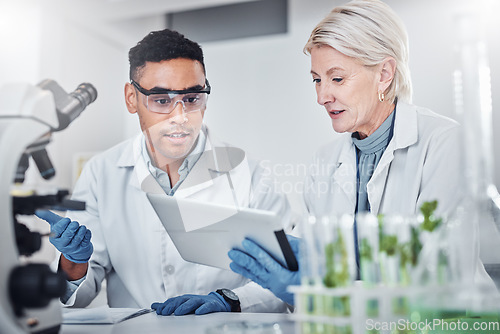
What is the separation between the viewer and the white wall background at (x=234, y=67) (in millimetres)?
2113

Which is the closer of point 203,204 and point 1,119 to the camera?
point 1,119

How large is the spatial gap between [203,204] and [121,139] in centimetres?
109

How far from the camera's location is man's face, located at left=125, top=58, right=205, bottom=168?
2162mm

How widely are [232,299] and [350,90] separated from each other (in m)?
0.98

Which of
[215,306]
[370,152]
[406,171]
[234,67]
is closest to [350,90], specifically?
[370,152]

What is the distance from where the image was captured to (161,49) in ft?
7.49

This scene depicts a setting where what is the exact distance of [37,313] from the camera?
1.15m

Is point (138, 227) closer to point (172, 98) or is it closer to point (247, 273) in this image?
point (172, 98)

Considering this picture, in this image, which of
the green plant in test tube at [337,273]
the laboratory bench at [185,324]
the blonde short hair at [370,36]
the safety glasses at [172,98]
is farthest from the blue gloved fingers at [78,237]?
the blonde short hair at [370,36]

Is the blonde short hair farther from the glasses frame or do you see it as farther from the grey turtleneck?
the glasses frame

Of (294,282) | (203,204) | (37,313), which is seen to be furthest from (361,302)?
(37,313)

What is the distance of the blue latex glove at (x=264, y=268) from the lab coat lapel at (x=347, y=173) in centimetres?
53

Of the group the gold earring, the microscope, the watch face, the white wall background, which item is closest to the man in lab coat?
the white wall background

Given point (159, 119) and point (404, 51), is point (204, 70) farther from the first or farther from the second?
point (404, 51)
